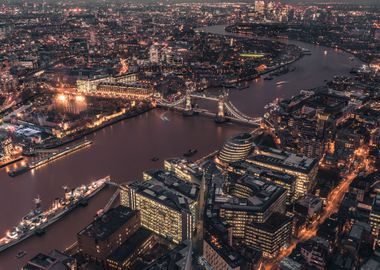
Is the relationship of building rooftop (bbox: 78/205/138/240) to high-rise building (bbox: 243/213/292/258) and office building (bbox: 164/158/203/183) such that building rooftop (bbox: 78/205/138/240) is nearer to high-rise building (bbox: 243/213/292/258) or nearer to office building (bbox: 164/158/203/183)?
office building (bbox: 164/158/203/183)

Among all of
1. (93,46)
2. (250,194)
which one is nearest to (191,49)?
(93,46)

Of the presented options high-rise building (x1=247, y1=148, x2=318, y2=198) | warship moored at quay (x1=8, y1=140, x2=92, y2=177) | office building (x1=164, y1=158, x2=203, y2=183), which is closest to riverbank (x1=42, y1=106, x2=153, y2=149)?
warship moored at quay (x1=8, y1=140, x2=92, y2=177)

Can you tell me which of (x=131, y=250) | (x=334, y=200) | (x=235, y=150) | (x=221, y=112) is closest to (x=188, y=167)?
(x=235, y=150)

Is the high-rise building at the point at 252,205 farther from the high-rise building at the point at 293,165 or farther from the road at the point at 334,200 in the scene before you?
the high-rise building at the point at 293,165

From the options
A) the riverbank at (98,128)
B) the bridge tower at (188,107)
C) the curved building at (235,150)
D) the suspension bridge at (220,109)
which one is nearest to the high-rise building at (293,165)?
the curved building at (235,150)

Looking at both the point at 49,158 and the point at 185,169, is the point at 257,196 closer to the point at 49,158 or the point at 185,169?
the point at 185,169
